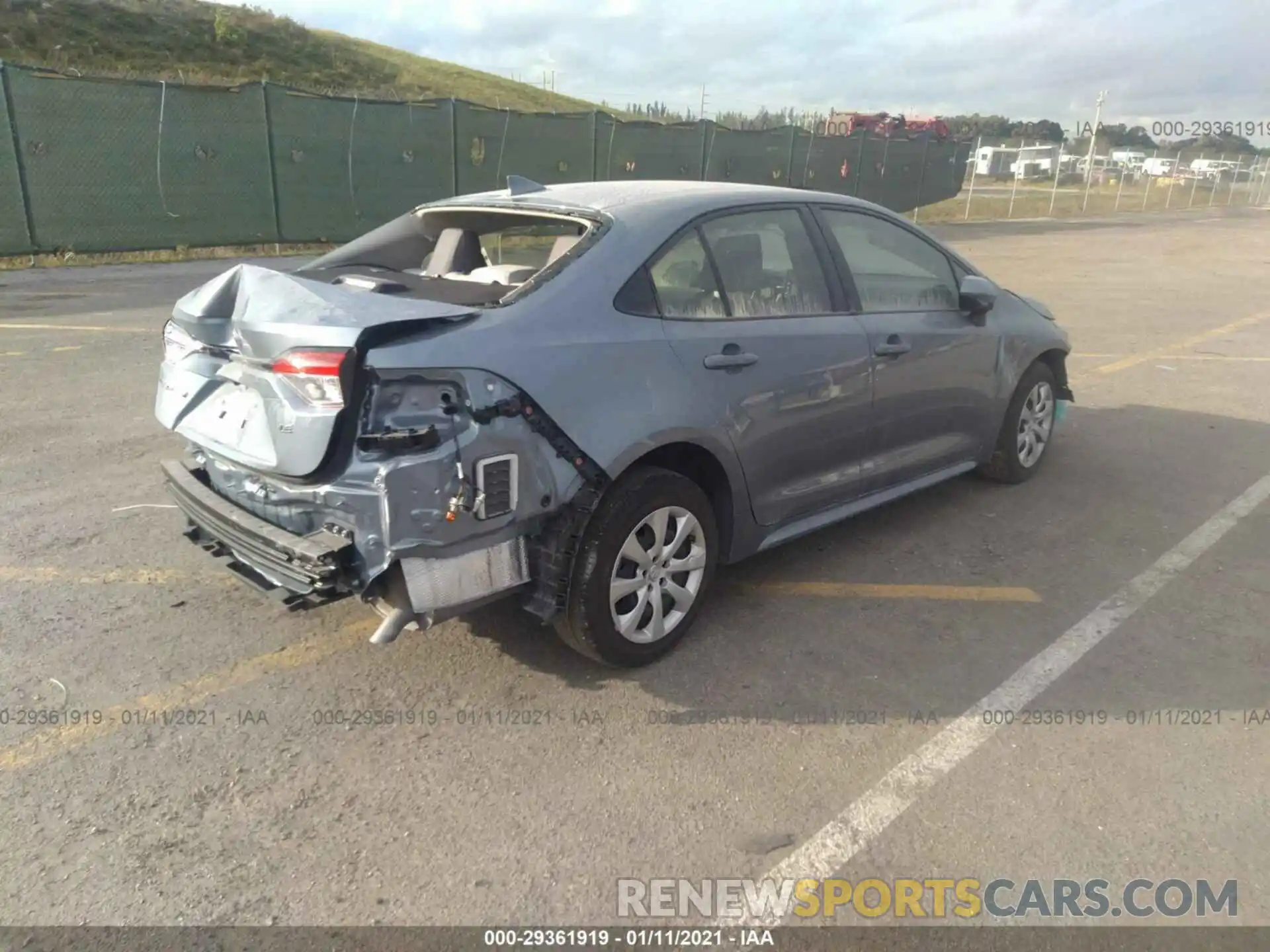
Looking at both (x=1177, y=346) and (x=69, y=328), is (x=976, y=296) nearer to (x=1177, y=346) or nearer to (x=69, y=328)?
(x=1177, y=346)

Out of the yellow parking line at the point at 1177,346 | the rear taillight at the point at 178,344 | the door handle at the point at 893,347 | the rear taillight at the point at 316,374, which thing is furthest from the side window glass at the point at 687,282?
the yellow parking line at the point at 1177,346

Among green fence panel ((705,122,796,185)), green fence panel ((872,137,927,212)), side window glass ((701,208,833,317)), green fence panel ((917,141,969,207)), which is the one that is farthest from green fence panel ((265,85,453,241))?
green fence panel ((917,141,969,207))

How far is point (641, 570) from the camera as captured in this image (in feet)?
11.3

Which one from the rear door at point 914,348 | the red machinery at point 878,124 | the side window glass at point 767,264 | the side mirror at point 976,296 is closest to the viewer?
the side window glass at point 767,264

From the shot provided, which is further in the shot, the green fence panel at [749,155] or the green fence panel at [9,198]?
the green fence panel at [749,155]

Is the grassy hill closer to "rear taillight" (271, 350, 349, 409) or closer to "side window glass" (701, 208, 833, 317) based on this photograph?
"side window glass" (701, 208, 833, 317)

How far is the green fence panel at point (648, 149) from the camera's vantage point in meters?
18.6

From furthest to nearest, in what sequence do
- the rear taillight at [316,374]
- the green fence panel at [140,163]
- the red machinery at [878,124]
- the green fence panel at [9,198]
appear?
1. the red machinery at [878,124]
2. the green fence panel at [140,163]
3. the green fence panel at [9,198]
4. the rear taillight at [316,374]

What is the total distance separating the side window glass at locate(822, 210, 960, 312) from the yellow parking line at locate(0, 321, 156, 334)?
23.9ft

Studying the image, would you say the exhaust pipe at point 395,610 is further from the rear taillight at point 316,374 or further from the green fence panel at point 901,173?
the green fence panel at point 901,173

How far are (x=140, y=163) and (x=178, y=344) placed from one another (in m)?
11.8

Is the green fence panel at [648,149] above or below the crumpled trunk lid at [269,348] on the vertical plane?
above

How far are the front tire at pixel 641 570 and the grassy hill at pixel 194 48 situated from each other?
74.7 feet

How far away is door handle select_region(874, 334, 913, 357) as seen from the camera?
4262mm
